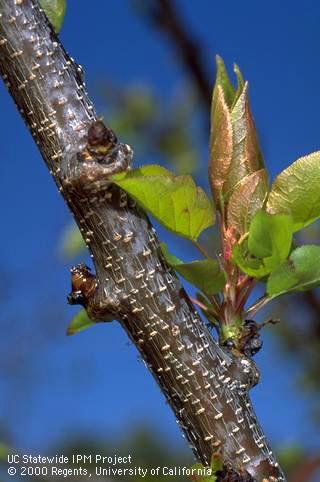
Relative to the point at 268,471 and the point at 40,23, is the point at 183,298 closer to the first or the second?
the point at 268,471

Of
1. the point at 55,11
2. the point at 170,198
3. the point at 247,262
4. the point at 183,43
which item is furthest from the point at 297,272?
the point at 183,43

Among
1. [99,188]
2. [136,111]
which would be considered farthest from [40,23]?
[136,111]

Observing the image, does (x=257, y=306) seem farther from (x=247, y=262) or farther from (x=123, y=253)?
(x=123, y=253)

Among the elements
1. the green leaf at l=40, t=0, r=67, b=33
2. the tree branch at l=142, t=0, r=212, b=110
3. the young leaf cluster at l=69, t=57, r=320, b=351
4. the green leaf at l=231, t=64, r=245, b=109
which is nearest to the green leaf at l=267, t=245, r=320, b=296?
the young leaf cluster at l=69, t=57, r=320, b=351

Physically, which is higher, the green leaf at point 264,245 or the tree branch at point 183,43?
the tree branch at point 183,43

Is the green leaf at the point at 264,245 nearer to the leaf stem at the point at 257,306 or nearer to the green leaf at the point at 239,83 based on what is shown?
the leaf stem at the point at 257,306

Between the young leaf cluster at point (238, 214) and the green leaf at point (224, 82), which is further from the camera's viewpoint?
the green leaf at point (224, 82)

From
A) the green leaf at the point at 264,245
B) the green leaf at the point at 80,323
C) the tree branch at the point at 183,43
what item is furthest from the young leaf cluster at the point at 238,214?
the tree branch at the point at 183,43
